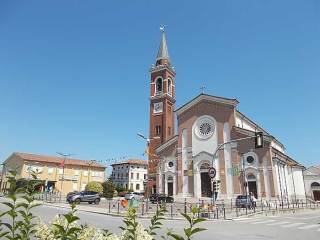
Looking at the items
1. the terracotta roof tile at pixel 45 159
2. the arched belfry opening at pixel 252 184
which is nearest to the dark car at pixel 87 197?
the arched belfry opening at pixel 252 184

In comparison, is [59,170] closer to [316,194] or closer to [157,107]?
[157,107]

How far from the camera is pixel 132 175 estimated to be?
90.1 metres

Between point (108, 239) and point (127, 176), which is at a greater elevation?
point (127, 176)

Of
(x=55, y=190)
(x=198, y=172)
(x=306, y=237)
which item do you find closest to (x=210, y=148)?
(x=198, y=172)

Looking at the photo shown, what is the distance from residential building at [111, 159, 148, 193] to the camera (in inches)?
3521

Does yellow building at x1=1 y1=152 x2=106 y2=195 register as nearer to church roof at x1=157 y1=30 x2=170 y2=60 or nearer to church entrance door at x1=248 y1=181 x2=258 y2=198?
church roof at x1=157 y1=30 x2=170 y2=60

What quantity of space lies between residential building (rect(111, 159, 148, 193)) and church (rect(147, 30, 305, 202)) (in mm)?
35753

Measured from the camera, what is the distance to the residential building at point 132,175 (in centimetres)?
8944

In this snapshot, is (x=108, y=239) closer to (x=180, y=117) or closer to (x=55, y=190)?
(x=180, y=117)

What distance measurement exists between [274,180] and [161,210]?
4027 cm

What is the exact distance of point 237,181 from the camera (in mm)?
42094

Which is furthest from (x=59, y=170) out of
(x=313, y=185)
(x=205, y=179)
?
(x=313, y=185)

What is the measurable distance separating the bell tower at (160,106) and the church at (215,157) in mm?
197

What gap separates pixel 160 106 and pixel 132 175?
A: 1552 inches
